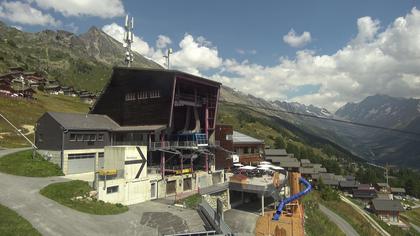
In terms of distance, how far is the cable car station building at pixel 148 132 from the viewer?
45.5 meters

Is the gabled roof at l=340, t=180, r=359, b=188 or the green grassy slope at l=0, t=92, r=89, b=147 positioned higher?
the green grassy slope at l=0, t=92, r=89, b=147

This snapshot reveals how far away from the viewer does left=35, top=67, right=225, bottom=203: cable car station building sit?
45469 mm

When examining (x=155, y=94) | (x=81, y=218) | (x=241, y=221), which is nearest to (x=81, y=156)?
(x=155, y=94)

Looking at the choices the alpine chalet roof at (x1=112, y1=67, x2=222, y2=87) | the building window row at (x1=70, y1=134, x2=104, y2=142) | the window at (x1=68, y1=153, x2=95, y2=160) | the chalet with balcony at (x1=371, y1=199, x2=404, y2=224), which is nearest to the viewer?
the window at (x1=68, y1=153, x2=95, y2=160)

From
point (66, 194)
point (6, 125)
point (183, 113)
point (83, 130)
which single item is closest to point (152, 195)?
point (66, 194)

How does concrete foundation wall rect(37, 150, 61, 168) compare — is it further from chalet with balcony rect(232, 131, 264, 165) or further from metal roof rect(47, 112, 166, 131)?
chalet with balcony rect(232, 131, 264, 165)

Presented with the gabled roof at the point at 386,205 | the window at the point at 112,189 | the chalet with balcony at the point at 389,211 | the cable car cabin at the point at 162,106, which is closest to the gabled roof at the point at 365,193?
the gabled roof at the point at 386,205

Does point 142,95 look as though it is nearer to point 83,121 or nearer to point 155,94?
point 155,94

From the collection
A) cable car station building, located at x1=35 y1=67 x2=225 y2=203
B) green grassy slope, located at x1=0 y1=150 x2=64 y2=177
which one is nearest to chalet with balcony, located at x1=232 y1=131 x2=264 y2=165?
cable car station building, located at x1=35 y1=67 x2=225 y2=203

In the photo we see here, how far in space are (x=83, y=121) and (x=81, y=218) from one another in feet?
82.2

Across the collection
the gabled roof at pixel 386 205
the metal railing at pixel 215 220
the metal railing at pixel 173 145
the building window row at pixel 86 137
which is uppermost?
the building window row at pixel 86 137

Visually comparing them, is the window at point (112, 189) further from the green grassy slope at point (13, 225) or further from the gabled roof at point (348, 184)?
the gabled roof at point (348, 184)

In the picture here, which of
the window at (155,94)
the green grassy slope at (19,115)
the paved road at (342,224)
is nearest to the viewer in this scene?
the window at (155,94)

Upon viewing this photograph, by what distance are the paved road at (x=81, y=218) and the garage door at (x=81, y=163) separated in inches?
344
